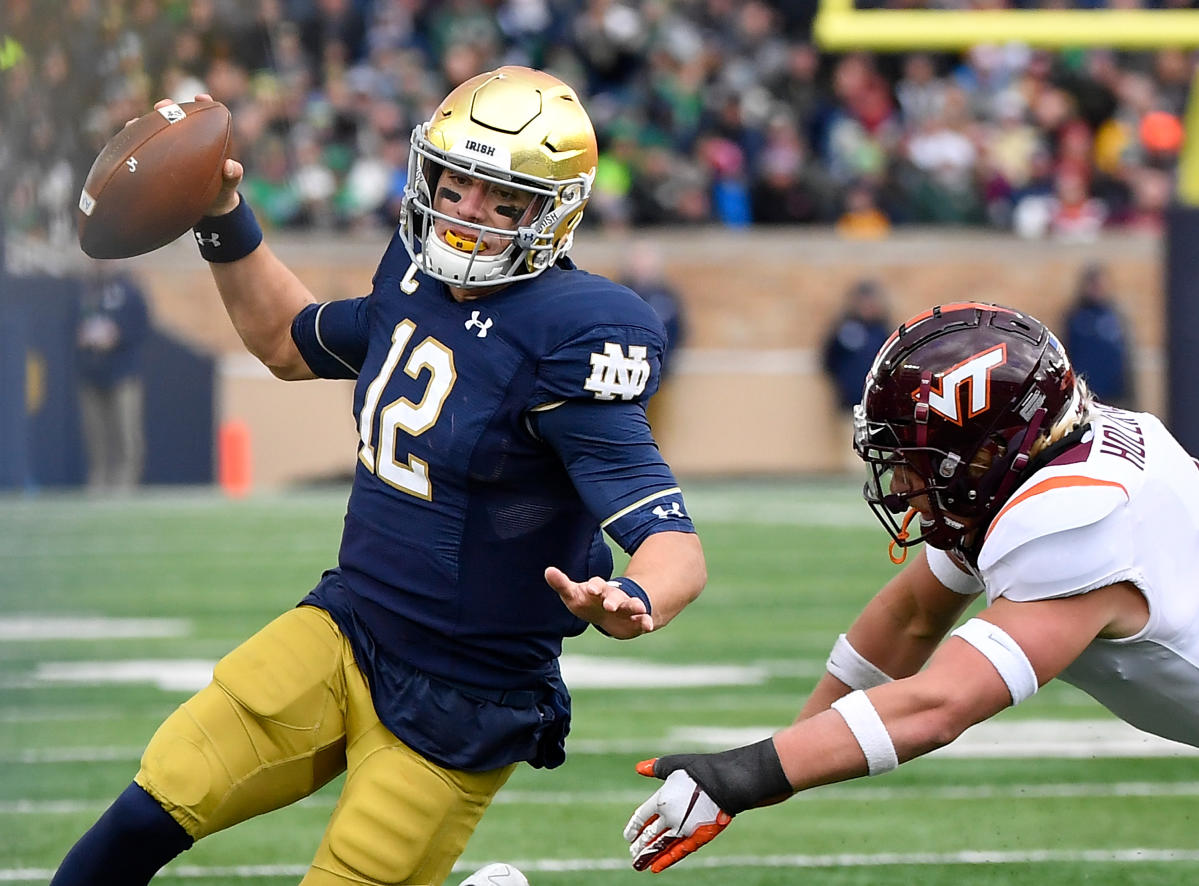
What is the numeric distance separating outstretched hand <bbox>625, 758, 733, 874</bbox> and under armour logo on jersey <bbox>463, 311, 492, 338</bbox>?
77cm

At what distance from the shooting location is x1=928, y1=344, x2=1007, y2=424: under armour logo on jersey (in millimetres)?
2949

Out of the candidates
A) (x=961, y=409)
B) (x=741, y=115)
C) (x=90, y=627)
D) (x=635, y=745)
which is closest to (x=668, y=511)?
(x=961, y=409)

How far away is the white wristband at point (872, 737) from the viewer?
2.71 meters

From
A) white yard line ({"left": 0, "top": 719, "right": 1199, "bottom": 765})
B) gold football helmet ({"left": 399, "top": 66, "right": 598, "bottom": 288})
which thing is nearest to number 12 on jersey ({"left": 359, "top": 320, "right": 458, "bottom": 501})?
gold football helmet ({"left": 399, "top": 66, "right": 598, "bottom": 288})

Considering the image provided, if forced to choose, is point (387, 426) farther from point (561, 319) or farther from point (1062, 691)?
point (1062, 691)

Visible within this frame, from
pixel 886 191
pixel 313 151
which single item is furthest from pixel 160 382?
pixel 886 191

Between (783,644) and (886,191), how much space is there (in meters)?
9.75

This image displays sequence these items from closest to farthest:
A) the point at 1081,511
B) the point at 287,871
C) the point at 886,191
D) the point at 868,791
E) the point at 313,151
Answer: the point at 1081,511
the point at 287,871
the point at 868,791
the point at 313,151
the point at 886,191

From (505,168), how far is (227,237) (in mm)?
630

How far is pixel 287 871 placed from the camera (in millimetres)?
4285

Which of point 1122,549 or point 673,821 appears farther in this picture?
point 1122,549

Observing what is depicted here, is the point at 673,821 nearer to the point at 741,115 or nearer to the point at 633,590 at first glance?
the point at 633,590

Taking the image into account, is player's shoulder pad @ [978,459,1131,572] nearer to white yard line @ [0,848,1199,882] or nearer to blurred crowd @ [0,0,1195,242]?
white yard line @ [0,848,1199,882]

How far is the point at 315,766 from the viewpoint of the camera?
10.4 ft
